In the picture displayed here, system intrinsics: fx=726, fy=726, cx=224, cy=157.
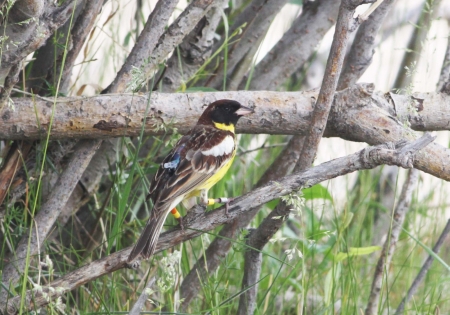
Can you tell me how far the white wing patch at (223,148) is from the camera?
347 cm

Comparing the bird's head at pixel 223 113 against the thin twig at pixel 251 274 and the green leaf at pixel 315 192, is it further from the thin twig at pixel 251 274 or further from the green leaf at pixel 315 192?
the green leaf at pixel 315 192

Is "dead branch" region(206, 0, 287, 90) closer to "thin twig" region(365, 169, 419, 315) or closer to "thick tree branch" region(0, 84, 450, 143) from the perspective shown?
"thick tree branch" region(0, 84, 450, 143)

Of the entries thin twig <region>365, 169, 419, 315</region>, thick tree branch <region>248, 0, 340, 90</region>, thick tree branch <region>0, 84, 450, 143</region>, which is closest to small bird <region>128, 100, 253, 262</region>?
thick tree branch <region>0, 84, 450, 143</region>

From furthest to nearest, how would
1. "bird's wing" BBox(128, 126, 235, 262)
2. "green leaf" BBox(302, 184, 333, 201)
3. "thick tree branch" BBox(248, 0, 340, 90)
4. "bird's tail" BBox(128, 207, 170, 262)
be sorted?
"thick tree branch" BBox(248, 0, 340, 90) → "green leaf" BBox(302, 184, 333, 201) → "bird's wing" BBox(128, 126, 235, 262) → "bird's tail" BBox(128, 207, 170, 262)

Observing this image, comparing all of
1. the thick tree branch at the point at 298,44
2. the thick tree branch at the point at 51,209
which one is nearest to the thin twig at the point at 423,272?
the thick tree branch at the point at 298,44

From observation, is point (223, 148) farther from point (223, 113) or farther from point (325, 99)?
point (325, 99)

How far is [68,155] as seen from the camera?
3.65m

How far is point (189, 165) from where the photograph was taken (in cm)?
339

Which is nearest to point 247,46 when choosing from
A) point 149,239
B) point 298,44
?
point 298,44

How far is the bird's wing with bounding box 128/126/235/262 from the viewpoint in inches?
128

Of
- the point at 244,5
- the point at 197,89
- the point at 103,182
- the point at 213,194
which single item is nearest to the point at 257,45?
the point at 244,5

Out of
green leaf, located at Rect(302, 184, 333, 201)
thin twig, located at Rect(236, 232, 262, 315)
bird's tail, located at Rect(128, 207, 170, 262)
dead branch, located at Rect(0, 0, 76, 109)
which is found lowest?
thin twig, located at Rect(236, 232, 262, 315)

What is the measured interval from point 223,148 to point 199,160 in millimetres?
151

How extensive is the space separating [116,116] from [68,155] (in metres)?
0.54
